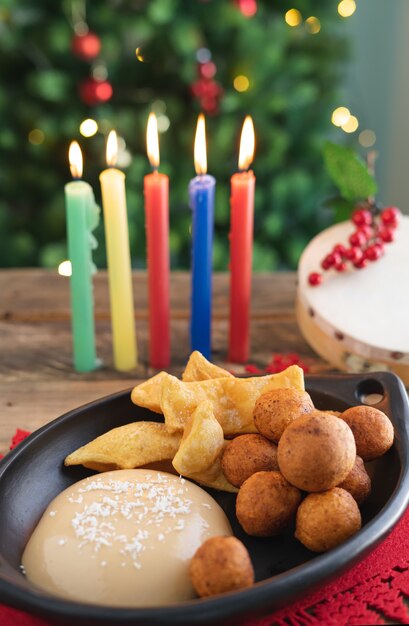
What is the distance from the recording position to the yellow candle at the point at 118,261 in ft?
3.91

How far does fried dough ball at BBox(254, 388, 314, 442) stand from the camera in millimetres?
808

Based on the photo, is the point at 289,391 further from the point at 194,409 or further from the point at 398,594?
the point at 398,594

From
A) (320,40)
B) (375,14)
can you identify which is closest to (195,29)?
(320,40)

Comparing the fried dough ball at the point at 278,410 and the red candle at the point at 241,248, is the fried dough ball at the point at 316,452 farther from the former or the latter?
the red candle at the point at 241,248

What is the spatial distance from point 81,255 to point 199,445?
48cm

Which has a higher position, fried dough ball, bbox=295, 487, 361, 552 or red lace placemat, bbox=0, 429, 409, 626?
fried dough ball, bbox=295, 487, 361, 552

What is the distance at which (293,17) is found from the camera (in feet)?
7.23

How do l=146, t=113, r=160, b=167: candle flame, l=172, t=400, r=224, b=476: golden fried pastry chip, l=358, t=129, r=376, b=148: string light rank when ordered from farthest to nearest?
1. l=358, t=129, r=376, b=148: string light
2. l=146, t=113, r=160, b=167: candle flame
3. l=172, t=400, r=224, b=476: golden fried pastry chip

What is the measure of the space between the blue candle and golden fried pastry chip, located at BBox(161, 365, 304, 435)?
35 centimetres

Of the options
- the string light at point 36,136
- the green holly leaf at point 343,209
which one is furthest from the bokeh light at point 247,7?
the green holly leaf at point 343,209

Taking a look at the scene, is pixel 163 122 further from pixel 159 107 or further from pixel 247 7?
pixel 247 7

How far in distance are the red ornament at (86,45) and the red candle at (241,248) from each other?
93 cm

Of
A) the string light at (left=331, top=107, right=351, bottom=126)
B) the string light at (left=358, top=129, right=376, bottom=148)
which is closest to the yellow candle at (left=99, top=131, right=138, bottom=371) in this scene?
the string light at (left=331, top=107, right=351, bottom=126)

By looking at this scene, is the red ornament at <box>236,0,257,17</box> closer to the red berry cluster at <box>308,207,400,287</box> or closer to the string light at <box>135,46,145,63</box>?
the string light at <box>135,46,145,63</box>
